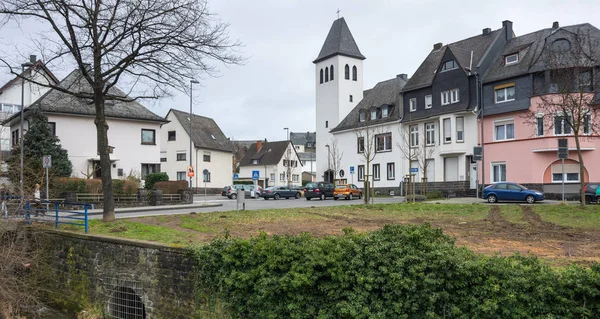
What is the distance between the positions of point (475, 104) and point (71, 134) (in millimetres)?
32965

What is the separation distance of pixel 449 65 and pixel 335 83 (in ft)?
58.5

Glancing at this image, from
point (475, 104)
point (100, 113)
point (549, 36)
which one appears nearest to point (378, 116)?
point (475, 104)

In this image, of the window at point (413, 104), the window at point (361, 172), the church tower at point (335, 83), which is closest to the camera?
the window at point (413, 104)

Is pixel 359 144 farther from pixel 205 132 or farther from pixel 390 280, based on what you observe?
pixel 390 280

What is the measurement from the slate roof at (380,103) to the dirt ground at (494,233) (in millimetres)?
29946

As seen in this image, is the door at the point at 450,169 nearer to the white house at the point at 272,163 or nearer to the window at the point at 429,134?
the window at the point at 429,134

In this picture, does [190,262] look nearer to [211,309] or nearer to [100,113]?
[211,309]

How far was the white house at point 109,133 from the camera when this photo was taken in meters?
39.3

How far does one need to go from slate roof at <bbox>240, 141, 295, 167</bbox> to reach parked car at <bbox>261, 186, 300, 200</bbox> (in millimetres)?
32839

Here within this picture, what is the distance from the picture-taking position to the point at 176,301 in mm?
10781

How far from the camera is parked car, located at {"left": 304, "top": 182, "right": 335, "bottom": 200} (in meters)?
41.6

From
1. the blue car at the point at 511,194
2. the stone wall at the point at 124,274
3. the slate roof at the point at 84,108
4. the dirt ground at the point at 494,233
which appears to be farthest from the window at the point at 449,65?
the stone wall at the point at 124,274

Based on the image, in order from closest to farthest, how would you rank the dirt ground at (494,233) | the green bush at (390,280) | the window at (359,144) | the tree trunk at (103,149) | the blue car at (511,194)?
the green bush at (390,280) → the dirt ground at (494,233) → the tree trunk at (103,149) → the blue car at (511,194) → the window at (359,144)

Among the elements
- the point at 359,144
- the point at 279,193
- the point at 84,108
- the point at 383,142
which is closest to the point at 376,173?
the point at 383,142
